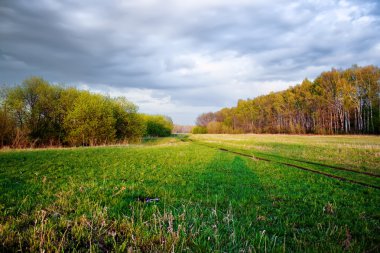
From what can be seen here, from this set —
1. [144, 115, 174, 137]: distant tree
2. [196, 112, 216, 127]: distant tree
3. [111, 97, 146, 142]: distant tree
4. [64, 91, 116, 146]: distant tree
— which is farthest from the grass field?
[196, 112, 216, 127]: distant tree

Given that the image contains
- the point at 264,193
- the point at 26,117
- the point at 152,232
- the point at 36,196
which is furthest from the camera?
the point at 26,117

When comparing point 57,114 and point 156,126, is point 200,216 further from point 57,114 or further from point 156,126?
point 156,126

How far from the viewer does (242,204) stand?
6.57m

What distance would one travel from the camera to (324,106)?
72.4 meters

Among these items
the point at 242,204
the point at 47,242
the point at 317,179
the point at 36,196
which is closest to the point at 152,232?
the point at 47,242

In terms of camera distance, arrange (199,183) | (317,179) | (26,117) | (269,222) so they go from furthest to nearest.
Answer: (26,117)
(317,179)
(199,183)
(269,222)

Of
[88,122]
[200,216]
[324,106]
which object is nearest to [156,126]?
[88,122]

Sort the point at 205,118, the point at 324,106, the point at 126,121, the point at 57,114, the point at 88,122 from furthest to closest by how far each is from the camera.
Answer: the point at 205,118, the point at 324,106, the point at 126,121, the point at 57,114, the point at 88,122

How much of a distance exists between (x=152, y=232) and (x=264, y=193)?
20.1 ft

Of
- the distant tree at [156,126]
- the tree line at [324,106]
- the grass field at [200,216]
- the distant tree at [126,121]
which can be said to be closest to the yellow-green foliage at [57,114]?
the distant tree at [126,121]

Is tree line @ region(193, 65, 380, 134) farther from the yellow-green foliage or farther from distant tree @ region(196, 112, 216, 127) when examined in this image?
the yellow-green foliage

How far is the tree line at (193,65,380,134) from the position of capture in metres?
59.0

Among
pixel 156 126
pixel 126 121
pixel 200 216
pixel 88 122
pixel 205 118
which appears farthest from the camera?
pixel 205 118

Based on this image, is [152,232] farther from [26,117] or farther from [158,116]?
[158,116]
